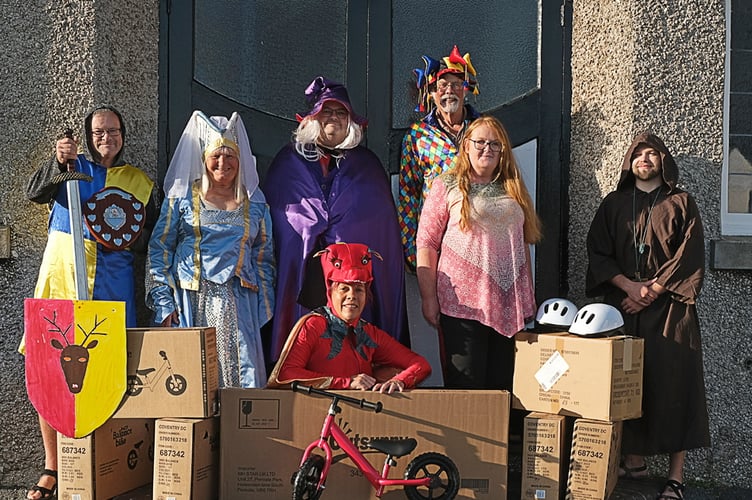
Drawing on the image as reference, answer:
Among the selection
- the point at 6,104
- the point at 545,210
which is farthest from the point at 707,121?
the point at 6,104

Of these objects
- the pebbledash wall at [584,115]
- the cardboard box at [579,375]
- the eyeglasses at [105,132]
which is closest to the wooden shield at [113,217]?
the eyeglasses at [105,132]

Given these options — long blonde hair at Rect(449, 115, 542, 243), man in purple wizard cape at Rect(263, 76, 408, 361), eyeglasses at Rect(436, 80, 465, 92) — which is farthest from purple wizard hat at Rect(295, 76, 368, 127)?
long blonde hair at Rect(449, 115, 542, 243)

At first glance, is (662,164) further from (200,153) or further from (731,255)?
(200,153)

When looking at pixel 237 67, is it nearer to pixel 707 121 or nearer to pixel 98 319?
pixel 98 319

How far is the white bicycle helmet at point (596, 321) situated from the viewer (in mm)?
4062

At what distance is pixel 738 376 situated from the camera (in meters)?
4.97

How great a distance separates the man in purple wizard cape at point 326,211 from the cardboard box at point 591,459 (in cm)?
118

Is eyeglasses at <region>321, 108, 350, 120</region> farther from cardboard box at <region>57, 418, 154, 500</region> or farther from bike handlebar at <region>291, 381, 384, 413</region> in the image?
cardboard box at <region>57, 418, 154, 500</region>

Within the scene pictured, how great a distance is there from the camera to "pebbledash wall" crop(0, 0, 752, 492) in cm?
480

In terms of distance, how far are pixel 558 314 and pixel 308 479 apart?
58.4 inches

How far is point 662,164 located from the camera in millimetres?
4473

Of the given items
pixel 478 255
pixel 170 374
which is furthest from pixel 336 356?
pixel 478 255

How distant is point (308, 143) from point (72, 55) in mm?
1391

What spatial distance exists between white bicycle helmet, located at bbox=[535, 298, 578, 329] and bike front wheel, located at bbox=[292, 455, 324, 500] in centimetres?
133
